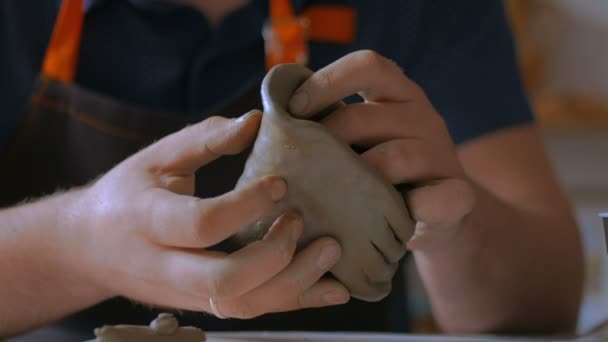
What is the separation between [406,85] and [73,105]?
41cm

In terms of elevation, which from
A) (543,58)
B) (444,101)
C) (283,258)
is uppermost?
(283,258)

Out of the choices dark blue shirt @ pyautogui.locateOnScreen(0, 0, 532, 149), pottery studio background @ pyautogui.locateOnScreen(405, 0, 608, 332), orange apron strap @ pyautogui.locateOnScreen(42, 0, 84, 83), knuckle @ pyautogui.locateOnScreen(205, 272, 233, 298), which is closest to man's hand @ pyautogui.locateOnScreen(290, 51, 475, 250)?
knuckle @ pyautogui.locateOnScreen(205, 272, 233, 298)

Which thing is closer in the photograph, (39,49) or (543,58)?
(39,49)

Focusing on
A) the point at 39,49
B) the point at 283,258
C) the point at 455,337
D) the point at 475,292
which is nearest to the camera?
the point at 283,258

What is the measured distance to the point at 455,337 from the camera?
60cm

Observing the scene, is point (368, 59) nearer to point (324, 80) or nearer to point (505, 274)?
point (324, 80)

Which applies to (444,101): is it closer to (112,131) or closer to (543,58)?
(112,131)

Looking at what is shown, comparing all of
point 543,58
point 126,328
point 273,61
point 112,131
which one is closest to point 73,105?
point 112,131

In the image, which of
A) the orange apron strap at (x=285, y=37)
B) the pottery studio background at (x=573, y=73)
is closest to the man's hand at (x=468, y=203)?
the orange apron strap at (x=285, y=37)

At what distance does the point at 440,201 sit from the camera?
1.56 feet

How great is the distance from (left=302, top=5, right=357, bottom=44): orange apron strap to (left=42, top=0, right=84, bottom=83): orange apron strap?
0.24 m

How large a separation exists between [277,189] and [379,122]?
9 centimetres

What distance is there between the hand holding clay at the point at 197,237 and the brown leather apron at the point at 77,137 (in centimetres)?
25

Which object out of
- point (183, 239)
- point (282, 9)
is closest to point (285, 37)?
point (282, 9)
